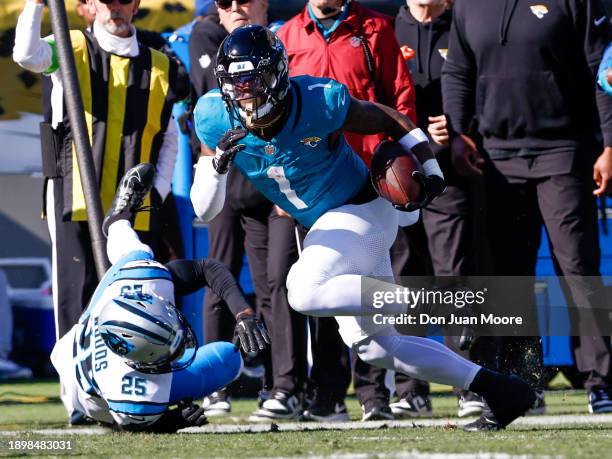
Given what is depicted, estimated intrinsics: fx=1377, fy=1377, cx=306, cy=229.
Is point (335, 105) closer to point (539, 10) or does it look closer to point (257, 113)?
point (257, 113)

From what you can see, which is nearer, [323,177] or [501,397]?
[501,397]

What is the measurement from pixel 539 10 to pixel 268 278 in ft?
6.00

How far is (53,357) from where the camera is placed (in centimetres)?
605

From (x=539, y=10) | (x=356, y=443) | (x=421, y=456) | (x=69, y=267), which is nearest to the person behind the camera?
(x=421, y=456)

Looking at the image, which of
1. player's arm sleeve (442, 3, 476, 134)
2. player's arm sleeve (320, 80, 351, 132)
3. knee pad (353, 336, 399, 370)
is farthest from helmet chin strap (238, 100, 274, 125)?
player's arm sleeve (442, 3, 476, 134)

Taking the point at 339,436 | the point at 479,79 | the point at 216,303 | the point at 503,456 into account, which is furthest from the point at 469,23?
the point at 503,456

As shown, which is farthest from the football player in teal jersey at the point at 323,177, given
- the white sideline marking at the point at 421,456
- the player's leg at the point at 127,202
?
the white sideline marking at the point at 421,456

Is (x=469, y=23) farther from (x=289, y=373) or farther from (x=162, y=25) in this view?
(x=162, y=25)

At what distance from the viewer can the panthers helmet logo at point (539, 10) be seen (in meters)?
6.55

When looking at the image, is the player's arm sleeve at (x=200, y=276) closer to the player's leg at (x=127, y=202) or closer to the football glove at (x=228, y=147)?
the player's leg at (x=127, y=202)

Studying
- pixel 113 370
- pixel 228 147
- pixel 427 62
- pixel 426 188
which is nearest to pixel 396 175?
pixel 426 188

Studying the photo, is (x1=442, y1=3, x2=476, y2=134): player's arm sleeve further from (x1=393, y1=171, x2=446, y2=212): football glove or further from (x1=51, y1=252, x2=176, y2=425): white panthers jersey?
(x1=51, y1=252, x2=176, y2=425): white panthers jersey

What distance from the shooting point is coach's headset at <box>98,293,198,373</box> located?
530 centimetres

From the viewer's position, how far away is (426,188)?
534cm
